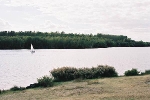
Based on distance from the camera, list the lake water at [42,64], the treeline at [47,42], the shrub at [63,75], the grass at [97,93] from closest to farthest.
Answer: the grass at [97,93]
the shrub at [63,75]
the lake water at [42,64]
the treeline at [47,42]

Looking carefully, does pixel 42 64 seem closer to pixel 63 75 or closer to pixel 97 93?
pixel 63 75

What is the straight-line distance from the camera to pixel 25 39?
14738 cm

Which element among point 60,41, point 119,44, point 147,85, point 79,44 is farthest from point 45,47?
point 147,85

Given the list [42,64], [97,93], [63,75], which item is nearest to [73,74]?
[63,75]

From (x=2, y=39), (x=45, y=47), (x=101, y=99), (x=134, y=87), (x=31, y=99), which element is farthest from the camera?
(x=45, y=47)

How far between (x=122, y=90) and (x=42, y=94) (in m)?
5.03

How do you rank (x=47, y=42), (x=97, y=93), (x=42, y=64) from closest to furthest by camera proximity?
1. (x=97, y=93)
2. (x=42, y=64)
3. (x=47, y=42)

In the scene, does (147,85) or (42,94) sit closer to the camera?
(42,94)

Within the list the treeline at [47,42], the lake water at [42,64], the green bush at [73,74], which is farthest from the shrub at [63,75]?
the treeline at [47,42]

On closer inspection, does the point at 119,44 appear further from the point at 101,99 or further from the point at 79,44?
the point at 101,99

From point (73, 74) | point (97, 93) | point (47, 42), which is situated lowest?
point (97, 93)

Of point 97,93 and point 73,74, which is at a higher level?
point 73,74

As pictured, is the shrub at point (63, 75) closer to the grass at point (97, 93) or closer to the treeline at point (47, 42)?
the grass at point (97, 93)

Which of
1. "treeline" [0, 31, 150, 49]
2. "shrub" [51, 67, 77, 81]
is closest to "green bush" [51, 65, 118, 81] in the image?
"shrub" [51, 67, 77, 81]
